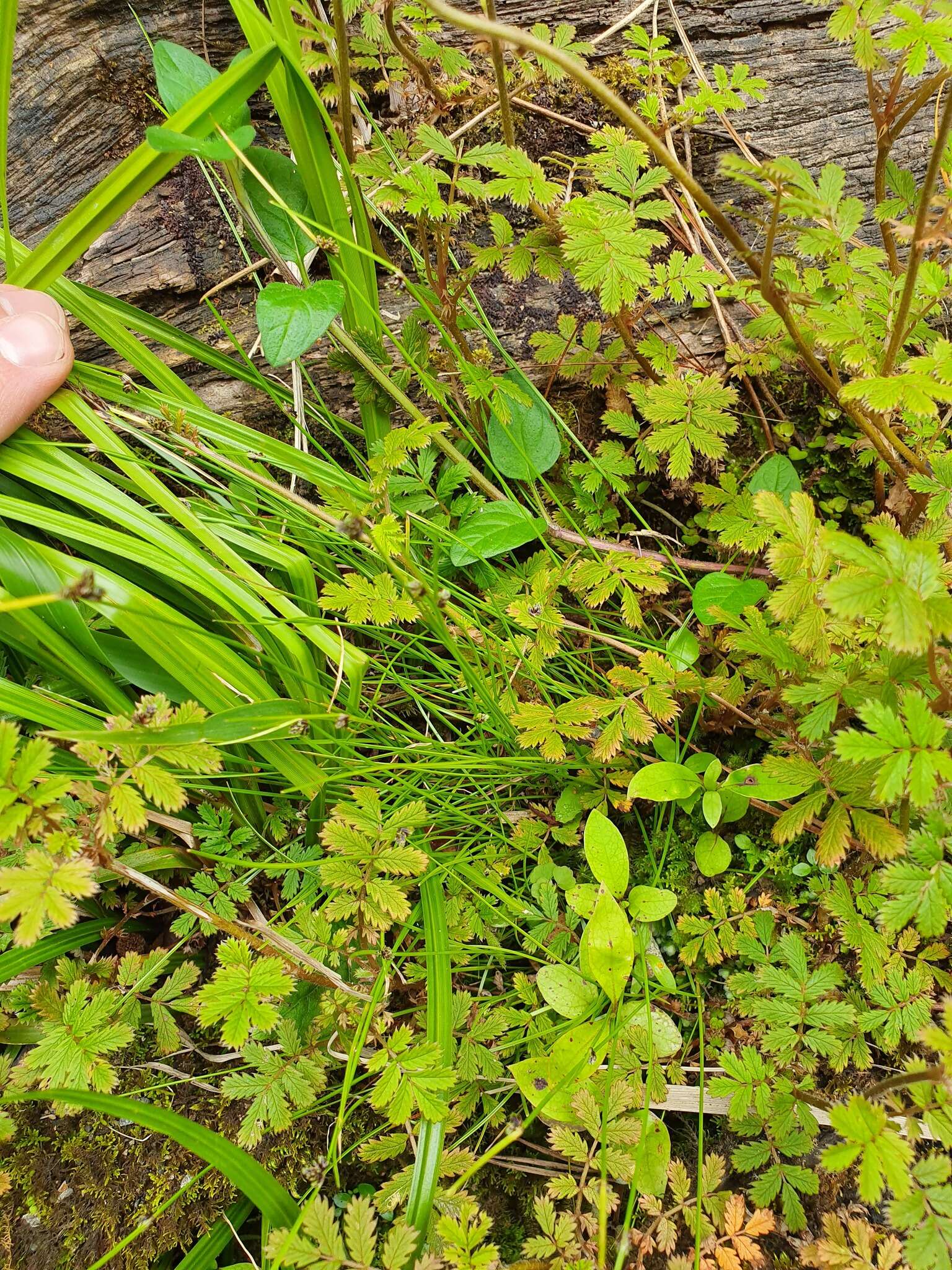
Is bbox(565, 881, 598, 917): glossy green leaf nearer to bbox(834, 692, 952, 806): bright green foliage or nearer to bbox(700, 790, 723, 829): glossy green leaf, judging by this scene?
bbox(700, 790, 723, 829): glossy green leaf

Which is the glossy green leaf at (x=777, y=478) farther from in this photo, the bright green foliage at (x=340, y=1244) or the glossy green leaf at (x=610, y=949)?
the bright green foliage at (x=340, y=1244)

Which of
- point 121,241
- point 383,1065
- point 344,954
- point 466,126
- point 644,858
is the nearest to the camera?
point 383,1065

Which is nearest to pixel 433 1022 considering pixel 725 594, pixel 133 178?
pixel 725 594

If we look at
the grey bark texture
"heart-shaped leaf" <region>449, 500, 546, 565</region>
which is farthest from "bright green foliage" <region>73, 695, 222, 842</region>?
the grey bark texture

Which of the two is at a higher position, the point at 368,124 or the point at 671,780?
the point at 368,124

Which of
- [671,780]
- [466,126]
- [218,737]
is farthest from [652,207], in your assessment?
[218,737]

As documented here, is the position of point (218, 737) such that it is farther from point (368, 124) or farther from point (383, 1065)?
point (368, 124)

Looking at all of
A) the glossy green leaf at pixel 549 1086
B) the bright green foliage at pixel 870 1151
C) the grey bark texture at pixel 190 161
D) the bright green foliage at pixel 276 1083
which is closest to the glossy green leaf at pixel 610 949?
the glossy green leaf at pixel 549 1086
